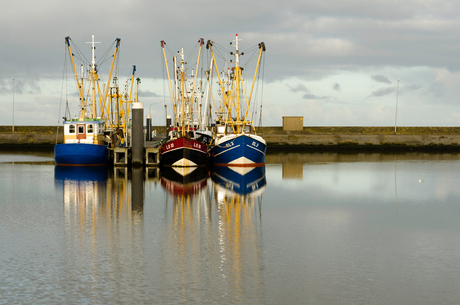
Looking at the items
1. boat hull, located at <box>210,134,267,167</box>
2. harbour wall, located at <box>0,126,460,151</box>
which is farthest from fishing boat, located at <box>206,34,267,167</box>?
harbour wall, located at <box>0,126,460,151</box>

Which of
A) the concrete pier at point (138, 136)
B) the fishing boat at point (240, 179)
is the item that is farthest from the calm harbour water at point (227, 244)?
the concrete pier at point (138, 136)

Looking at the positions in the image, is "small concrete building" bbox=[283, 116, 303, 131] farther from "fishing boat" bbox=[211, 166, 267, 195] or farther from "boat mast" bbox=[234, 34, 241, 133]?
"fishing boat" bbox=[211, 166, 267, 195]

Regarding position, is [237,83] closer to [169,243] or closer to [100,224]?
[100,224]

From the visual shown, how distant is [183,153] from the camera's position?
1412 inches

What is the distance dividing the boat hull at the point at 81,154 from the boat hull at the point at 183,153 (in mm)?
4322

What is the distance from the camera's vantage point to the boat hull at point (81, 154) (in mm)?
36562

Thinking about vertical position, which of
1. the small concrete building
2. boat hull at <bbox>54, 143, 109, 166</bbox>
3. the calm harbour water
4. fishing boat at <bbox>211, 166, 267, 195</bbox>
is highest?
the small concrete building

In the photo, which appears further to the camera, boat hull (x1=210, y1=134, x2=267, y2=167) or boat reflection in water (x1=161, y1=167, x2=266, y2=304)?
boat hull (x1=210, y1=134, x2=267, y2=167)

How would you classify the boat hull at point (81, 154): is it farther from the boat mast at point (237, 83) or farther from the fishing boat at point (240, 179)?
the boat mast at point (237, 83)

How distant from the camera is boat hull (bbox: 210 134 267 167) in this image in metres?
35.6

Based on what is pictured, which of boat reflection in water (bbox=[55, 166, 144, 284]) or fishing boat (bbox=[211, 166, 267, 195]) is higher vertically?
fishing boat (bbox=[211, 166, 267, 195])

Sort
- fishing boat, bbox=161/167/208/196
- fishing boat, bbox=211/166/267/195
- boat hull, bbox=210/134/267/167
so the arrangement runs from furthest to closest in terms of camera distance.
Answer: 1. boat hull, bbox=210/134/267/167
2. fishing boat, bbox=211/166/267/195
3. fishing boat, bbox=161/167/208/196

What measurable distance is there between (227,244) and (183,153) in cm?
2291

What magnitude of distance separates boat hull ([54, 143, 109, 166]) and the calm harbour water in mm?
10426
